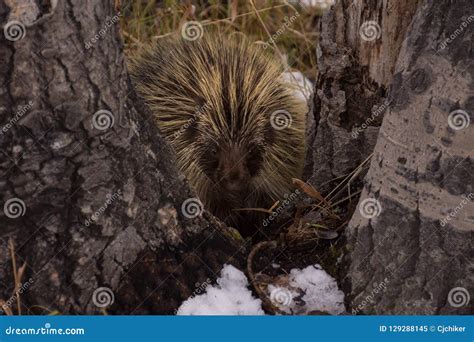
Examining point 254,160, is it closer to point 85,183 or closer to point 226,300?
point 226,300

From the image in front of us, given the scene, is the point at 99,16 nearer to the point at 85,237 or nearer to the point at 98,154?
the point at 98,154

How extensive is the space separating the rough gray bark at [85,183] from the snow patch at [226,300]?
3 cm

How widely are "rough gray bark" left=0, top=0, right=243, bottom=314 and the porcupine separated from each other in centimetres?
73

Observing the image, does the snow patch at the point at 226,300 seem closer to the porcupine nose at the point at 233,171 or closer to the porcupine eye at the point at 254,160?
the porcupine nose at the point at 233,171

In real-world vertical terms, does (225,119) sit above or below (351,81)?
below

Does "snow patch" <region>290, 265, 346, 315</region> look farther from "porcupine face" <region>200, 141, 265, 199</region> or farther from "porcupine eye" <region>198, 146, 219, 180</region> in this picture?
"porcupine eye" <region>198, 146, 219, 180</region>

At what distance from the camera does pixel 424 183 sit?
1.61 meters

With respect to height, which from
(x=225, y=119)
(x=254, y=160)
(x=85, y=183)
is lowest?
(x=254, y=160)

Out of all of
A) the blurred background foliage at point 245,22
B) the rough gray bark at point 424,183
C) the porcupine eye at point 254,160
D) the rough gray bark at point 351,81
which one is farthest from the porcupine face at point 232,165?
the blurred background foliage at point 245,22

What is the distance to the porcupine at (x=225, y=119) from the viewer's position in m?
2.58

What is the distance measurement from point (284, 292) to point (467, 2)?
0.95 m

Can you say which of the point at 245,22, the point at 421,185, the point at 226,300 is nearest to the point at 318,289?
the point at 226,300

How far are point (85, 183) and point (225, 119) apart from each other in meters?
1.04

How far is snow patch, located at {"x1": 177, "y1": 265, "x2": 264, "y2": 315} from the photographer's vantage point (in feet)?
5.79
